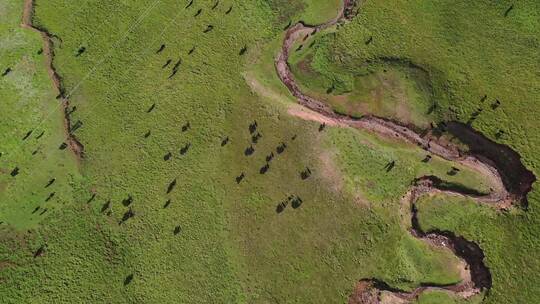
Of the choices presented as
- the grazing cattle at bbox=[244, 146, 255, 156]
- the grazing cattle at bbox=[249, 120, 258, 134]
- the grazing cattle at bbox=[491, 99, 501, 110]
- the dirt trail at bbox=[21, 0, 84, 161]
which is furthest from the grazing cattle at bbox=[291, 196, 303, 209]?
the dirt trail at bbox=[21, 0, 84, 161]

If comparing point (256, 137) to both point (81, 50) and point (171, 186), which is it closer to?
point (171, 186)

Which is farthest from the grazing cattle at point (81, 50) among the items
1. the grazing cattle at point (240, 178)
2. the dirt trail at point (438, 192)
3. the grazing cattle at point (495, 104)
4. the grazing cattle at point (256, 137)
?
the grazing cattle at point (495, 104)

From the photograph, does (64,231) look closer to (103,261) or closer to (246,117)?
(103,261)

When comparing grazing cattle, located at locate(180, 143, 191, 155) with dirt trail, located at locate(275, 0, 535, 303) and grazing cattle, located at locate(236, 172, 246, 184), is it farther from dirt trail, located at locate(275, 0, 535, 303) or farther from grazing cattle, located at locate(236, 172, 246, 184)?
dirt trail, located at locate(275, 0, 535, 303)

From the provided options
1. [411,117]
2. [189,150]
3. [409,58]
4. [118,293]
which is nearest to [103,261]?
[118,293]

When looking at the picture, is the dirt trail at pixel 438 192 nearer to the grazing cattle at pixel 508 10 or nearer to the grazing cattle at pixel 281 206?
the grazing cattle at pixel 281 206
